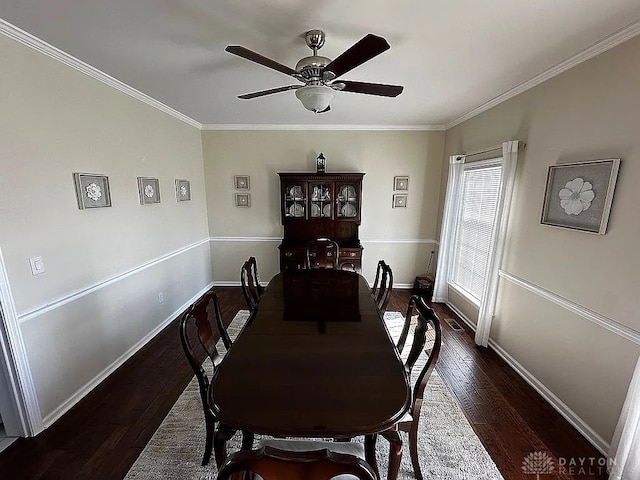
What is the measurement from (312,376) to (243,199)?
365 cm

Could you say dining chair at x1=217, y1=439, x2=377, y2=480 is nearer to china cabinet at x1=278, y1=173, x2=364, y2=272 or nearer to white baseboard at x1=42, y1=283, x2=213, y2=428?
white baseboard at x1=42, y1=283, x2=213, y2=428

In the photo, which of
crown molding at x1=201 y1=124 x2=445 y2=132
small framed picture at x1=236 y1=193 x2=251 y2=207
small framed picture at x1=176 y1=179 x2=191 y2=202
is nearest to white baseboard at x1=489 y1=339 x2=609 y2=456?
crown molding at x1=201 y1=124 x2=445 y2=132

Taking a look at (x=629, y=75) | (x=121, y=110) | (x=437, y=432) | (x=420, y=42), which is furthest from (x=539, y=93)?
(x=121, y=110)

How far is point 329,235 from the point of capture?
4.58 metres

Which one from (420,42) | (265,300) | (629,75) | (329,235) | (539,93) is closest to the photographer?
(629,75)

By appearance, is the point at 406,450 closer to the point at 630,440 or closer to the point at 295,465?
the point at 630,440

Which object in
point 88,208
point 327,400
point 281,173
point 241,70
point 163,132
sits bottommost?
point 327,400

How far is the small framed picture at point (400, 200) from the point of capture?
450 cm

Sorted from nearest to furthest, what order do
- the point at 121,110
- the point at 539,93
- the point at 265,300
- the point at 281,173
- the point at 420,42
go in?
the point at 420,42, the point at 265,300, the point at 539,93, the point at 121,110, the point at 281,173

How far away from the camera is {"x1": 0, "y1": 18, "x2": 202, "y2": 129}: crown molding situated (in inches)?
67.5

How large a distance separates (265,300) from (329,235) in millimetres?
2478

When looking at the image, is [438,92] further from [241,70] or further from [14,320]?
[14,320]

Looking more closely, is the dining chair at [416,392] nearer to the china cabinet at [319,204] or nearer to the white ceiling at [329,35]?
the white ceiling at [329,35]

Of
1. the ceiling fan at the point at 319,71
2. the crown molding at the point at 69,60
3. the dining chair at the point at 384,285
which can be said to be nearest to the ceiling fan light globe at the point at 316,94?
the ceiling fan at the point at 319,71
